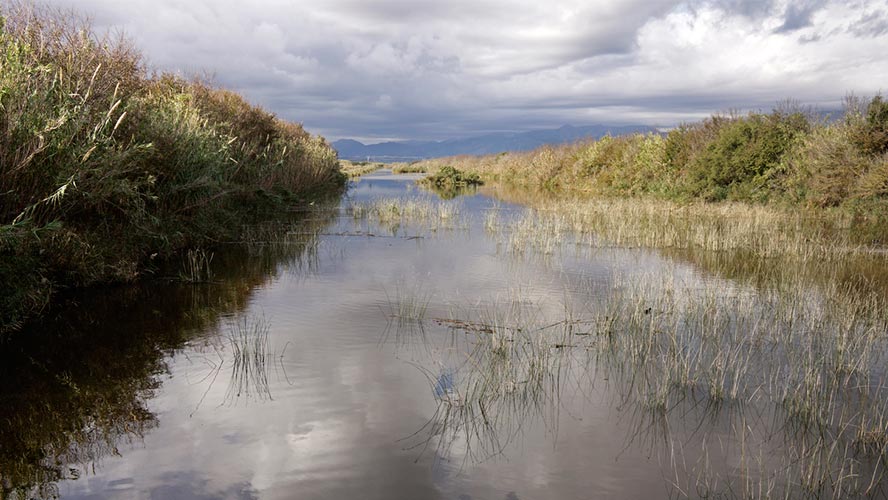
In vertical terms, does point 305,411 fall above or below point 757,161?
below

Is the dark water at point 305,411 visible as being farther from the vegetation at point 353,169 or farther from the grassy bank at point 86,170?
the vegetation at point 353,169

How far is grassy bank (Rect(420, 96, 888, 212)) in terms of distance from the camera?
21.6 meters

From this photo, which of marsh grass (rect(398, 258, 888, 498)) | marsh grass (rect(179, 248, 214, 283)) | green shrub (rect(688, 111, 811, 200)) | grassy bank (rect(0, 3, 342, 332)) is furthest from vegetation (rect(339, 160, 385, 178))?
marsh grass (rect(398, 258, 888, 498))

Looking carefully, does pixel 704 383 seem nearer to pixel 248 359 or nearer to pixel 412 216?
pixel 248 359

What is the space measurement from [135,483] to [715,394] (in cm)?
539

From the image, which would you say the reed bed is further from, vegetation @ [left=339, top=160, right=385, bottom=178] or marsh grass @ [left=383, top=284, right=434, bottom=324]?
vegetation @ [left=339, top=160, right=385, bottom=178]

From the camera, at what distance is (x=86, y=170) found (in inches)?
341

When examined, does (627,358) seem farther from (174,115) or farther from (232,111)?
(232,111)

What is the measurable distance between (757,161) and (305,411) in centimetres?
2607

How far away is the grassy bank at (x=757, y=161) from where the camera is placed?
2162 cm

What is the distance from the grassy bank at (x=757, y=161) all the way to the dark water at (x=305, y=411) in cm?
1646

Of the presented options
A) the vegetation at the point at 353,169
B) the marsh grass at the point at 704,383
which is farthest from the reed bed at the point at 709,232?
the vegetation at the point at 353,169

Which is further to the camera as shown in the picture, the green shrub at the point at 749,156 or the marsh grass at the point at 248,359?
the green shrub at the point at 749,156

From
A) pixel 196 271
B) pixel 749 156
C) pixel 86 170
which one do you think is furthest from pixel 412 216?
pixel 749 156
